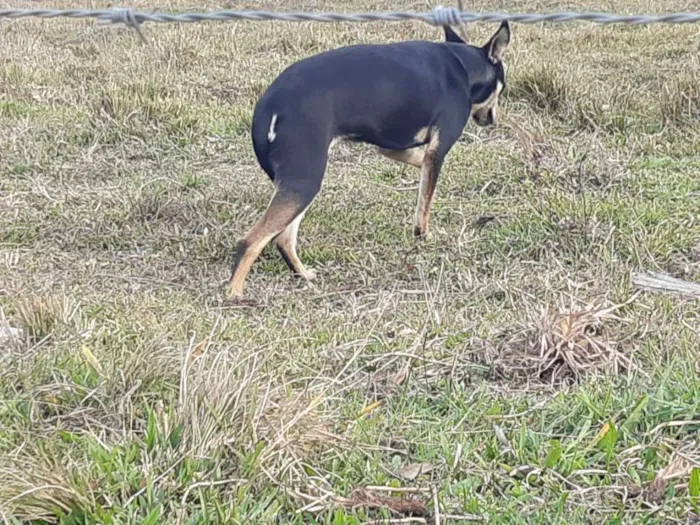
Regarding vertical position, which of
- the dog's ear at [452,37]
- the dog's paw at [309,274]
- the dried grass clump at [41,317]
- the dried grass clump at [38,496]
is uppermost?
the dried grass clump at [38,496]

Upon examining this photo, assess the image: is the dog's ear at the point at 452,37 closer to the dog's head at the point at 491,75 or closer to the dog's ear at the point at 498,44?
the dog's head at the point at 491,75

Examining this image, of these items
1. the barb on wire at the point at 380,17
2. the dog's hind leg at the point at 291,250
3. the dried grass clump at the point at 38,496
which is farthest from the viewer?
the dog's hind leg at the point at 291,250

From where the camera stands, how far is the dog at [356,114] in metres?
4.48

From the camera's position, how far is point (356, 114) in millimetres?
4703

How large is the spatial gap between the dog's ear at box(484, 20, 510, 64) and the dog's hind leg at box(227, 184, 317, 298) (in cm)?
179

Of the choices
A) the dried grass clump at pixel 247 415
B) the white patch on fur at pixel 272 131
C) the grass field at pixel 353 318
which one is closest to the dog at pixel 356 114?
the white patch on fur at pixel 272 131

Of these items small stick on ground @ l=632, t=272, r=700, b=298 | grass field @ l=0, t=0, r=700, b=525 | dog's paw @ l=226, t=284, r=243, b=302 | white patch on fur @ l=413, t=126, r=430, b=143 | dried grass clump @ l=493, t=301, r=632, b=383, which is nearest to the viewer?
grass field @ l=0, t=0, r=700, b=525

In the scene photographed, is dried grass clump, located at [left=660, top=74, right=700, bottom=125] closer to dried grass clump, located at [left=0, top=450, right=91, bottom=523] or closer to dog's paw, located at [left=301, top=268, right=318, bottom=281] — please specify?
dog's paw, located at [left=301, top=268, right=318, bottom=281]

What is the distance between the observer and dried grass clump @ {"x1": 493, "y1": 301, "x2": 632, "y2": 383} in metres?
3.13

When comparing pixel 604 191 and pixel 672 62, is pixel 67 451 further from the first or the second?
pixel 672 62

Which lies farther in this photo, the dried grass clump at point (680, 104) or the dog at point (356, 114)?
the dried grass clump at point (680, 104)

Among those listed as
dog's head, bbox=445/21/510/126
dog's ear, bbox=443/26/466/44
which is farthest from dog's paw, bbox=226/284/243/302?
dog's ear, bbox=443/26/466/44

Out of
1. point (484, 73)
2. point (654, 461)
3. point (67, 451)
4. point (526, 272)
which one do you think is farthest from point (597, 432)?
point (484, 73)

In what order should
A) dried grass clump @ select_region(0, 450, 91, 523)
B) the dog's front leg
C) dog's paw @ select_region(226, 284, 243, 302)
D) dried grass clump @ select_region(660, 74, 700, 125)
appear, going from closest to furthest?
dried grass clump @ select_region(0, 450, 91, 523) < dog's paw @ select_region(226, 284, 243, 302) < the dog's front leg < dried grass clump @ select_region(660, 74, 700, 125)
